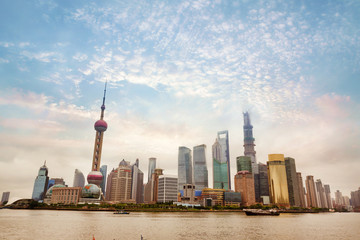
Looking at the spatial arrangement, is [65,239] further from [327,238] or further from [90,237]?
[327,238]

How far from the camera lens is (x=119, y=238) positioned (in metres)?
67.0

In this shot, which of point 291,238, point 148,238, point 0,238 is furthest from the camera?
point 291,238

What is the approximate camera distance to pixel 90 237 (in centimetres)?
6681

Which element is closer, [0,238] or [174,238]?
[0,238]

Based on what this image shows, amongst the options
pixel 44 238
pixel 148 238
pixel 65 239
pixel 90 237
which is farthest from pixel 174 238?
pixel 44 238

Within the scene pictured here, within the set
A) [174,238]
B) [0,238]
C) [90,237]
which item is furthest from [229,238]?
[0,238]

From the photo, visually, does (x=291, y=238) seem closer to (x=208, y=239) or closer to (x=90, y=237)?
(x=208, y=239)

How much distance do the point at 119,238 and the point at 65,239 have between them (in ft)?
41.2

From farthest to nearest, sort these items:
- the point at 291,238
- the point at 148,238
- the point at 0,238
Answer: the point at 291,238
the point at 148,238
the point at 0,238

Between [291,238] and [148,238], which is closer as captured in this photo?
[148,238]

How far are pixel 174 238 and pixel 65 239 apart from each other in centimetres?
2645

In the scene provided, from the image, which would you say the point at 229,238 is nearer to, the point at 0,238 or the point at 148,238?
the point at 148,238

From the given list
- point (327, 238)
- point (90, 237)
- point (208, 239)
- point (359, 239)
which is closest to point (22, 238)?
point (90, 237)

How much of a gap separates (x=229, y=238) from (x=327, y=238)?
30010 mm
